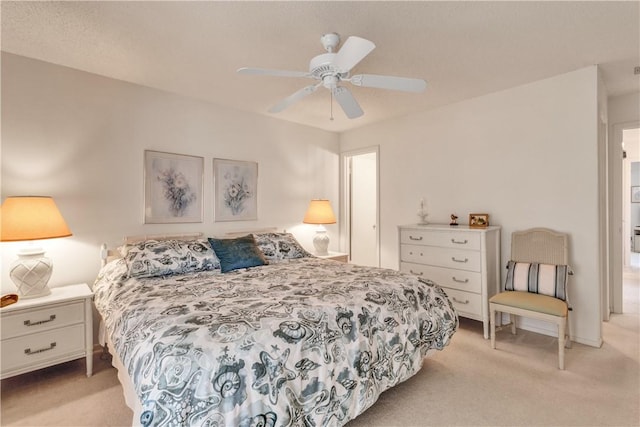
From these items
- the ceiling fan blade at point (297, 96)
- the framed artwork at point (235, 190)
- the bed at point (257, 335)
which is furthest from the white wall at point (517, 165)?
the ceiling fan blade at point (297, 96)

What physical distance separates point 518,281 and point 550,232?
0.55 meters

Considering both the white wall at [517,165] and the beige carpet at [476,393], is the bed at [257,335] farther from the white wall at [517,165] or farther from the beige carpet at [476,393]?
the white wall at [517,165]

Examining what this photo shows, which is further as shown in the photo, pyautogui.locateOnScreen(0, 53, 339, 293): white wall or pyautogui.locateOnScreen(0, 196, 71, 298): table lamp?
pyautogui.locateOnScreen(0, 53, 339, 293): white wall

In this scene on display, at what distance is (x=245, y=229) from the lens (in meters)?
3.84

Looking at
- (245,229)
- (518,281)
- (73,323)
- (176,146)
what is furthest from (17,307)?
(518,281)

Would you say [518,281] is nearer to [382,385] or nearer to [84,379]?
[382,385]

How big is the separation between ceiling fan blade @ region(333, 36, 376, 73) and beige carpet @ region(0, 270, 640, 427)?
2079 millimetres

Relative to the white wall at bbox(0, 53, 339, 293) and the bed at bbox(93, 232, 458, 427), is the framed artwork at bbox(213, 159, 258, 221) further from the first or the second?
the bed at bbox(93, 232, 458, 427)

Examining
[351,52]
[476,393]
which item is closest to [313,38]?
[351,52]

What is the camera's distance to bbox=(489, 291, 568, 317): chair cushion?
7.94ft

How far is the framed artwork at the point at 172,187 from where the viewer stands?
3113 mm

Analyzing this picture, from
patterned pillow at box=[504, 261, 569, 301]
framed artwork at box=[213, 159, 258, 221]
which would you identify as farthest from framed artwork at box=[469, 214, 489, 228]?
framed artwork at box=[213, 159, 258, 221]

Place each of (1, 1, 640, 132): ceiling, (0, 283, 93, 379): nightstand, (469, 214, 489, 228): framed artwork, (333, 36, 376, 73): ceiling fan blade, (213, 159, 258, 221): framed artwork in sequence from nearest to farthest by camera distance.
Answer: (333, 36, 376, 73): ceiling fan blade, (1, 1, 640, 132): ceiling, (0, 283, 93, 379): nightstand, (469, 214, 489, 228): framed artwork, (213, 159, 258, 221): framed artwork

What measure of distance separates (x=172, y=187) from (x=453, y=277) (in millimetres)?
3052
